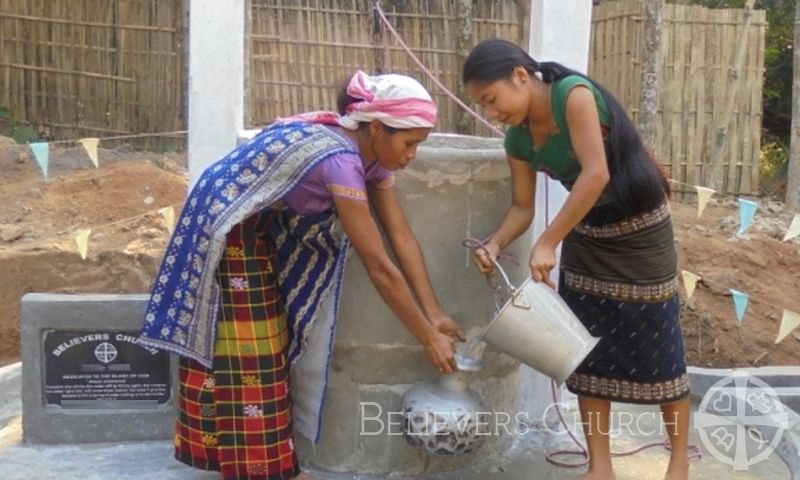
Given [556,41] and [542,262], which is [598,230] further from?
[556,41]

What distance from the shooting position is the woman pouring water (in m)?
3.19

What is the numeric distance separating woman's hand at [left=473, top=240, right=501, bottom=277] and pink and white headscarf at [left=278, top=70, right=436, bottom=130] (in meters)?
0.48

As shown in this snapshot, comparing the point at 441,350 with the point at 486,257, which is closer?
the point at 441,350

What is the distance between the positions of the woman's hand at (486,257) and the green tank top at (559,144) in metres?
0.31

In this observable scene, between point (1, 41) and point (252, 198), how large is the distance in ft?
30.8

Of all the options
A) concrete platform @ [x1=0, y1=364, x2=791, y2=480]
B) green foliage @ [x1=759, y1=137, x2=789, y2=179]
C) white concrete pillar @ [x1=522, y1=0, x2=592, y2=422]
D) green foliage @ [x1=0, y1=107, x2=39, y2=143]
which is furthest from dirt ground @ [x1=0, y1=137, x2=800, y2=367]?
white concrete pillar @ [x1=522, y1=0, x2=592, y2=422]

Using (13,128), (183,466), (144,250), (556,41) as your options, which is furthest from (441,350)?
(13,128)

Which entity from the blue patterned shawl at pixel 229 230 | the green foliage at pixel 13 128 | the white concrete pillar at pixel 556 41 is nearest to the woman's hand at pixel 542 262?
the blue patterned shawl at pixel 229 230

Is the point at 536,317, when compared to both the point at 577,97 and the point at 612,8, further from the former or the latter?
the point at 612,8

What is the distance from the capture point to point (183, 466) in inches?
152

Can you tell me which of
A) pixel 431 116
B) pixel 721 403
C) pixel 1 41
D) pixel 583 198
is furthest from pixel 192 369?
pixel 1 41

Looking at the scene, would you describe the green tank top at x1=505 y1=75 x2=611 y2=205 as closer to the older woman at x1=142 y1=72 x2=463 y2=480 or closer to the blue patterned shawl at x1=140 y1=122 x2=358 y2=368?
the older woman at x1=142 y1=72 x2=463 y2=480

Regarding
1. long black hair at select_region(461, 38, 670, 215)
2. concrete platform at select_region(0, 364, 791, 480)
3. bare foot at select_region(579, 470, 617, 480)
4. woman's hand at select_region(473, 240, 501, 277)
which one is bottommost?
concrete platform at select_region(0, 364, 791, 480)

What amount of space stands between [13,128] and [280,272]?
889cm
